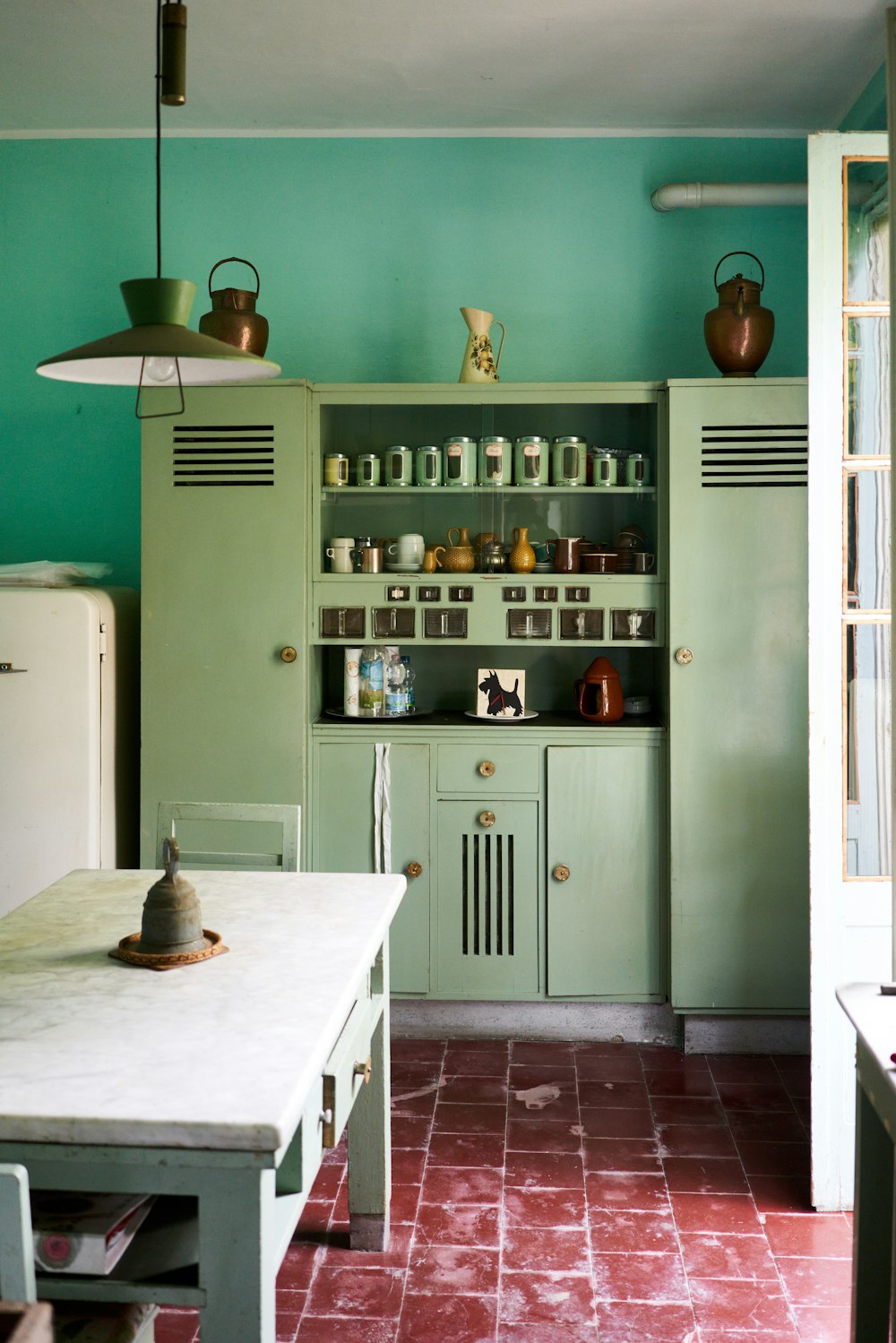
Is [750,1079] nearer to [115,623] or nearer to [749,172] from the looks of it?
[115,623]

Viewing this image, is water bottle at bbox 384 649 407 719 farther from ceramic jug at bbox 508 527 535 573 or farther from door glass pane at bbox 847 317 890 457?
door glass pane at bbox 847 317 890 457

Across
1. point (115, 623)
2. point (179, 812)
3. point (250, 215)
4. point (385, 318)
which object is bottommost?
point (179, 812)

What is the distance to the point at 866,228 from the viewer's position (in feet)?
9.49

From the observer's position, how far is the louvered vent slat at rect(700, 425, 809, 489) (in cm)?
375

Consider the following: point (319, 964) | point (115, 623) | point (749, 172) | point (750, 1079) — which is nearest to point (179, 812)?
point (319, 964)

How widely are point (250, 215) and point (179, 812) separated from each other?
244 cm

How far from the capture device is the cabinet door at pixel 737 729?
3.76 m

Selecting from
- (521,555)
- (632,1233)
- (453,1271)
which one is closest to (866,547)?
(521,555)

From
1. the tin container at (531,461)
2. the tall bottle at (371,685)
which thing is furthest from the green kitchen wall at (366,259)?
the tall bottle at (371,685)

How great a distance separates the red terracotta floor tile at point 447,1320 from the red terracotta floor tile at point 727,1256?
47 centimetres

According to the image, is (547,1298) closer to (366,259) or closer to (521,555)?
(521,555)

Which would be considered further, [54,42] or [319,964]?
[54,42]

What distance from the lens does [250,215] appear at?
14.1 feet

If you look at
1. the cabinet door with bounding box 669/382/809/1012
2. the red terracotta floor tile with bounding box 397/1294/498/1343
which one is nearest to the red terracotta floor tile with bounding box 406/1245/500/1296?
the red terracotta floor tile with bounding box 397/1294/498/1343
